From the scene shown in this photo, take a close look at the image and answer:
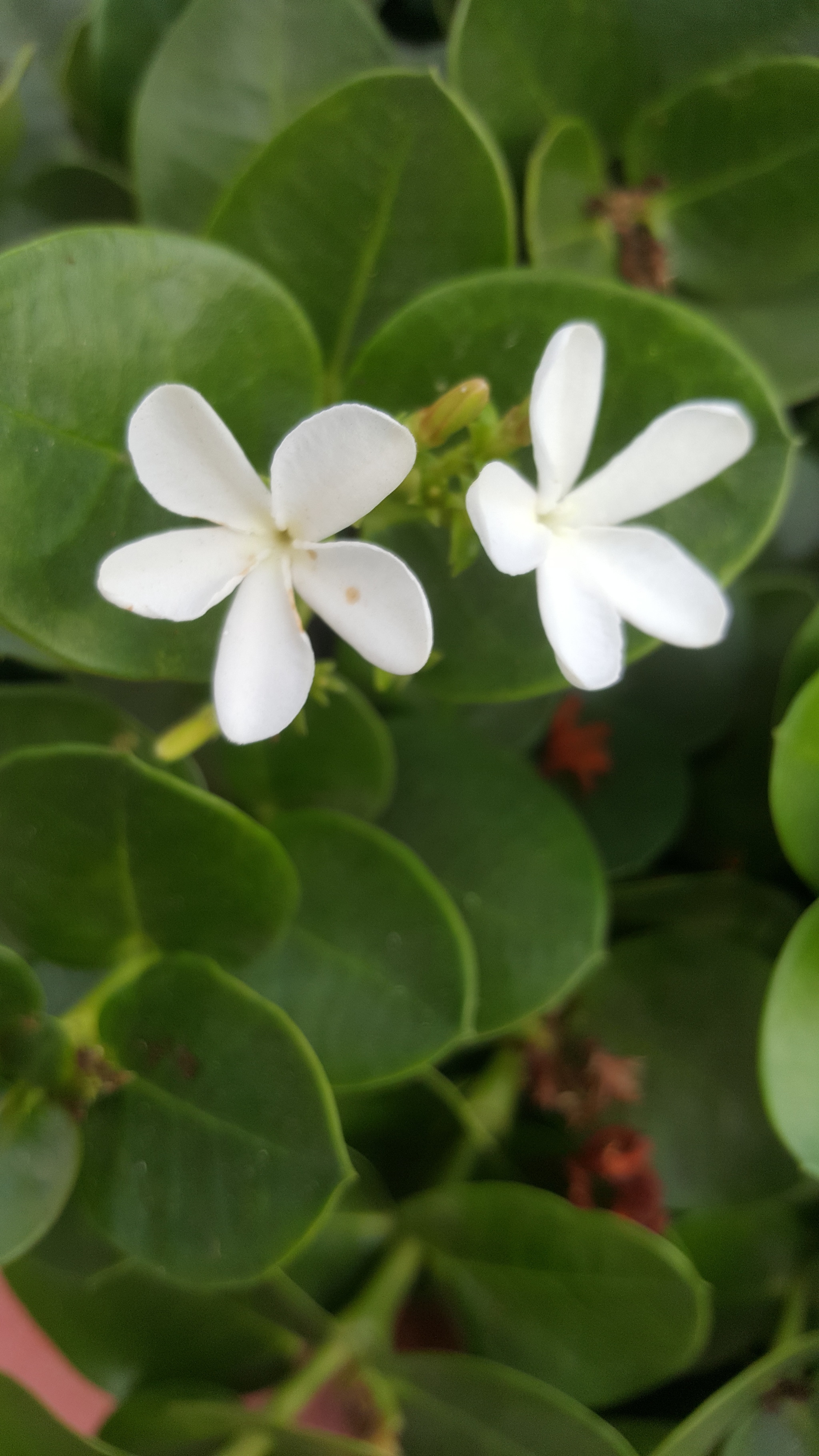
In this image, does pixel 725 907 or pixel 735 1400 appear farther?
pixel 725 907

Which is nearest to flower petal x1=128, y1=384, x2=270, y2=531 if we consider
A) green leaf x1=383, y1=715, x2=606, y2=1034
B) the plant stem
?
the plant stem

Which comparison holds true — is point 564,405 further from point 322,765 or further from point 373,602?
point 322,765

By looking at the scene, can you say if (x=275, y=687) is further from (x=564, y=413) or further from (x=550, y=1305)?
(x=550, y=1305)

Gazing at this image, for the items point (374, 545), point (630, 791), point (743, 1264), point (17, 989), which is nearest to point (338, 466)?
point (374, 545)

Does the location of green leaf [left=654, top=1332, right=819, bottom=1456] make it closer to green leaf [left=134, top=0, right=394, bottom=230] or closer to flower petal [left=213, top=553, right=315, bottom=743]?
flower petal [left=213, top=553, right=315, bottom=743]

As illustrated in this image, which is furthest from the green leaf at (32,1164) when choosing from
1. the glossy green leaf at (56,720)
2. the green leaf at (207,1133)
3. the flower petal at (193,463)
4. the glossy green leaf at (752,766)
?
the glossy green leaf at (752,766)
